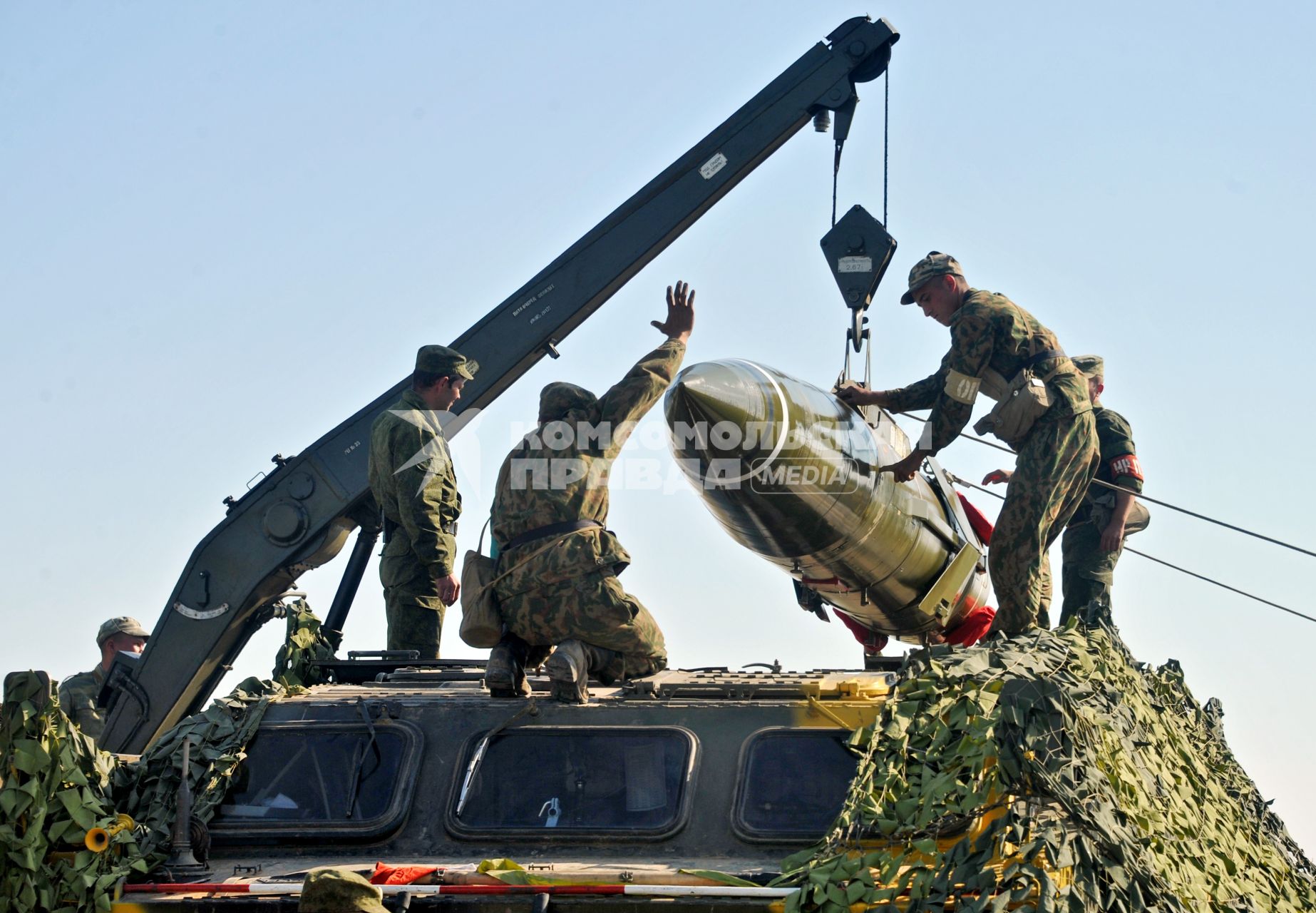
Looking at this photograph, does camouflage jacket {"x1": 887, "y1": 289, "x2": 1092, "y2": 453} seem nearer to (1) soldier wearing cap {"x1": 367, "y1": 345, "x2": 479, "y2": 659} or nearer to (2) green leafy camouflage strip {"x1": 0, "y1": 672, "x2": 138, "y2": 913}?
(1) soldier wearing cap {"x1": 367, "y1": 345, "x2": 479, "y2": 659}

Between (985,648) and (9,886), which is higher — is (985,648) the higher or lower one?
the higher one

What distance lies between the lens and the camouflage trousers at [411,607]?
10.8 meters

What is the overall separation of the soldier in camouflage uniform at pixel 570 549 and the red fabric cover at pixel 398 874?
1438 millimetres

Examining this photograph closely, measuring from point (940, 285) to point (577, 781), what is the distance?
367 cm

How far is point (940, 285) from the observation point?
9.28 m

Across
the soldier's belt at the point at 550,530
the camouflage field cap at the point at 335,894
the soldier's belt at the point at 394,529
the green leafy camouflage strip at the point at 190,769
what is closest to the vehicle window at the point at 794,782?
the soldier's belt at the point at 550,530

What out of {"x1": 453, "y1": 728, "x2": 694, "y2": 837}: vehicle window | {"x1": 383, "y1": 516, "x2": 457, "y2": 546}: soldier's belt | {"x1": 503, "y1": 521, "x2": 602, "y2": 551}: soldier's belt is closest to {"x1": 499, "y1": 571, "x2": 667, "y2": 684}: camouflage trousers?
{"x1": 503, "y1": 521, "x2": 602, "y2": 551}: soldier's belt

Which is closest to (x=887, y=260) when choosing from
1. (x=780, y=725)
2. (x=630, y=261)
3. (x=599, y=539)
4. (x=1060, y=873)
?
(x=630, y=261)

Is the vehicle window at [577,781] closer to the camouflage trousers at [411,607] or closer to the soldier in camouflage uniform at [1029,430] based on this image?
the soldier in camouflage uniform at [1029,430]

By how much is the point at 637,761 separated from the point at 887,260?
5184mm

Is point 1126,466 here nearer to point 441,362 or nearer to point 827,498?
point 827,498

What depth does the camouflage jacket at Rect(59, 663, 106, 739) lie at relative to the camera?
11.6 meters

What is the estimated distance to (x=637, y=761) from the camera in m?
7.09

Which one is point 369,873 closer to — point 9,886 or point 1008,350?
point 9,886
